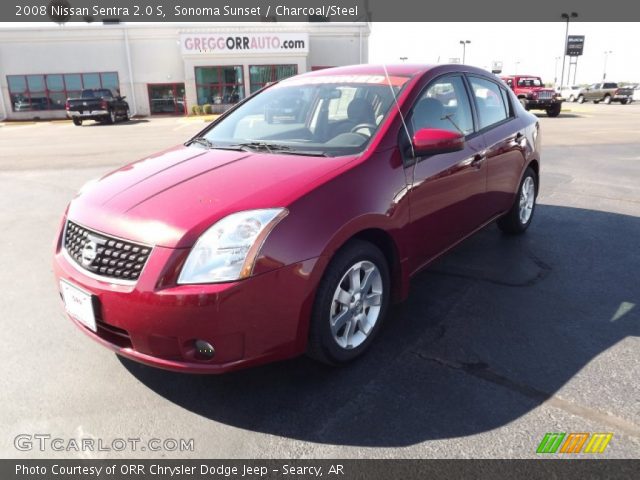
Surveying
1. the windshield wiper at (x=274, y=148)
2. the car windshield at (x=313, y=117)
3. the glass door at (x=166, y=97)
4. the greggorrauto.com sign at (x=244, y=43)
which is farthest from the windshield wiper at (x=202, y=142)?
the glass door at (x=166, y=97)

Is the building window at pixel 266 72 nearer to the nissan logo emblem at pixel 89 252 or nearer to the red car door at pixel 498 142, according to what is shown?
the red car door at pixel 498 142

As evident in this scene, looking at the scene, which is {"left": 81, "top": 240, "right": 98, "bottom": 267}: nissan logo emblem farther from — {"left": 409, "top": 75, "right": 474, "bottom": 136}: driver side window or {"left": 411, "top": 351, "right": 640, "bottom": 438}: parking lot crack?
{"left": 409, "top": 75, "right": 474, "bottom": 136}: driver side window

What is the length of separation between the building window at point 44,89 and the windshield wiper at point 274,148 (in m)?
33.4

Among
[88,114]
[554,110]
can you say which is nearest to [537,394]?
[554,110]

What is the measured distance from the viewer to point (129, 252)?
2.42 meters

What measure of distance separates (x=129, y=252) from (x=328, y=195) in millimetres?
1035

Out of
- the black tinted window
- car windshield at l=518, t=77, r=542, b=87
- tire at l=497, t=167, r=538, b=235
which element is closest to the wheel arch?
the black tinted window

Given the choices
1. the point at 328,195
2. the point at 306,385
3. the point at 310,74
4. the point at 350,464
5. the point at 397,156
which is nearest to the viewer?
the point at 350,464

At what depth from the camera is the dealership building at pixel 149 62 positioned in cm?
3173

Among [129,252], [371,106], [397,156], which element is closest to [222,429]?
[129,252]

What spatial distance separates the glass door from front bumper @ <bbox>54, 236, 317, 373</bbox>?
33.6 meters

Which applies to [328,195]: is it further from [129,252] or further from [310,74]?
[310,74]

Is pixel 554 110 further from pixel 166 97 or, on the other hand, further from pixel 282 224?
pixel 282 224

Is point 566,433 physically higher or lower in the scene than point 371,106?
lower
